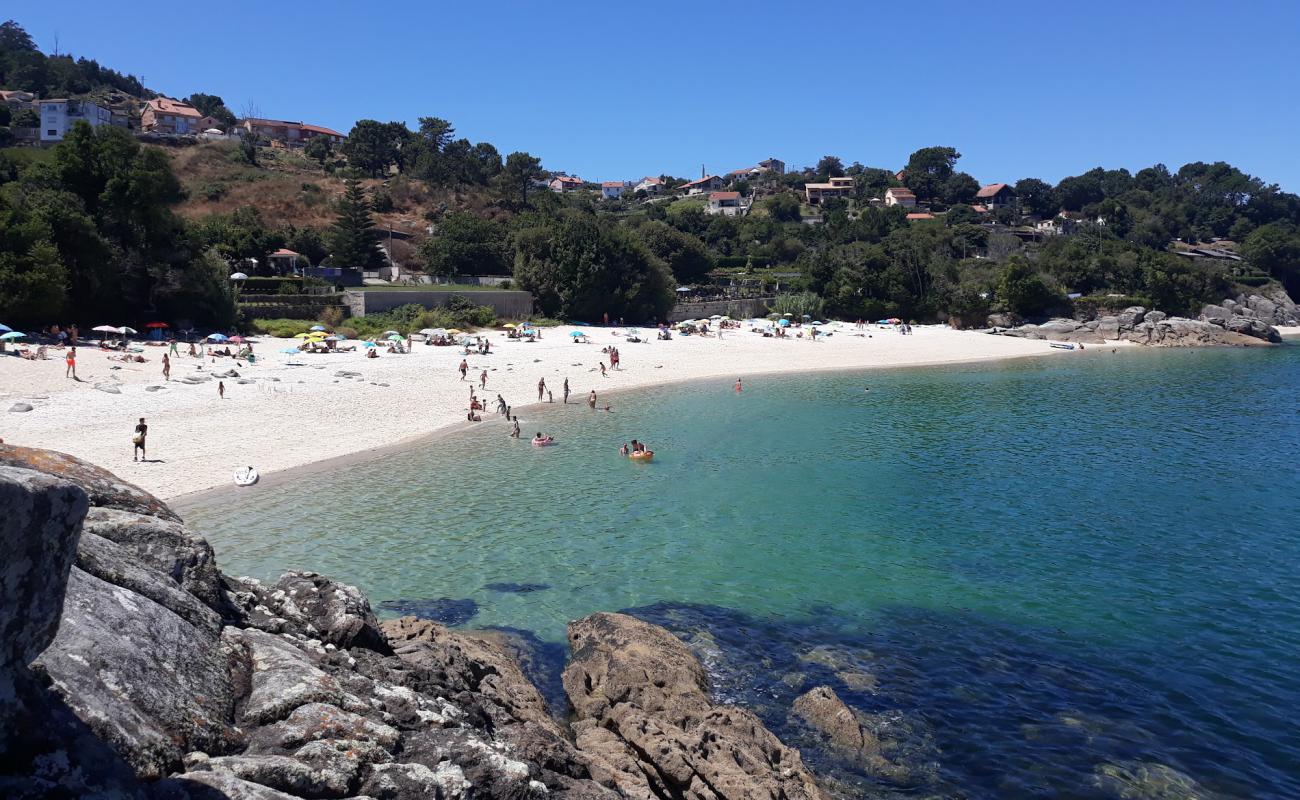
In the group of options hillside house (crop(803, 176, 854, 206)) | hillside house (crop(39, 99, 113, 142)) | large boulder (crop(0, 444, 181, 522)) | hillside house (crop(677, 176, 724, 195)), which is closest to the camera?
large boulder (crop(0, 444, 181, 522))

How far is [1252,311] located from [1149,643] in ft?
280

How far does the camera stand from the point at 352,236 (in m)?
67.9

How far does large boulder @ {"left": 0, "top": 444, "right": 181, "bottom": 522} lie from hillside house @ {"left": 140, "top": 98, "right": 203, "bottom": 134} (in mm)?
126696

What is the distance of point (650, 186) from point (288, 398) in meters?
161

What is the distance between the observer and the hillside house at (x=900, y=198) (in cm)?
13781

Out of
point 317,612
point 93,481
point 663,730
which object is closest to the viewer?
point 93,481

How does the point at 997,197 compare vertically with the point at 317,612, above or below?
above

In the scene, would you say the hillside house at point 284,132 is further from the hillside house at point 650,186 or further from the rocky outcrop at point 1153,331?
the rocky outcrop at point 1153,331

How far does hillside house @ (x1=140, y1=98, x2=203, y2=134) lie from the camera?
11506 cm

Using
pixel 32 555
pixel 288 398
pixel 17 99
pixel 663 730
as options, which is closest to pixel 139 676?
pixel 32 555

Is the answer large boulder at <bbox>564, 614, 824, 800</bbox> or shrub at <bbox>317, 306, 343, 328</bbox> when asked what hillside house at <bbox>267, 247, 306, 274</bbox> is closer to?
shrub at <bbox>317, 306, 343, 328</bbox>

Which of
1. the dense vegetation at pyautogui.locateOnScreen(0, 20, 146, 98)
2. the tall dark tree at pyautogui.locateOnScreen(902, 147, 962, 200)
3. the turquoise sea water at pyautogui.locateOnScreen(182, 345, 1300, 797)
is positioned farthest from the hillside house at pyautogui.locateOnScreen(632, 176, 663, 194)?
the turquoise sea water at pyautogui.locateOnScreen(182, 345, 1300, 797)

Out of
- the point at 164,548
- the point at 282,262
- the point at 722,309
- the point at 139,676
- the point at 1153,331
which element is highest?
the point at 282,262

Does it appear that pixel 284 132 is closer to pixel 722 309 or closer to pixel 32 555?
pixel 722 309
